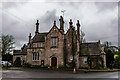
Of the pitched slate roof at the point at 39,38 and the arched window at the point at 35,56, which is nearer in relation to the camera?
the arched window at the point at 35,56

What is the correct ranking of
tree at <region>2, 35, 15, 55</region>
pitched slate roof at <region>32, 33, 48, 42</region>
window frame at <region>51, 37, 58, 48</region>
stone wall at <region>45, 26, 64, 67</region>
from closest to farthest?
1. stone wall at <region>45, 26, 64, 67</region>
2. window frame at <region>51, 37, 58, 48</region>
3. pitched slate roof at <region>32, 33, 48, 42</region>
4. tree at <region>2, 35, 15, 55</region>

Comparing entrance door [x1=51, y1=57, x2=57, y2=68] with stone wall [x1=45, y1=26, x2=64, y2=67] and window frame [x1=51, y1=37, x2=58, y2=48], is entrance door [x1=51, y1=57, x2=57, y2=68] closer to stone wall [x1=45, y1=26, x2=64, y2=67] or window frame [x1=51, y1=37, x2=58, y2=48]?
stone wall [x1=45, y1=26, x2=64, y2=67]

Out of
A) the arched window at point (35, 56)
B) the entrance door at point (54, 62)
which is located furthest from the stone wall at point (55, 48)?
the arched window at point (35, 56)

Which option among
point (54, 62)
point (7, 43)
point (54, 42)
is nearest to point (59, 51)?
point (54, 42)

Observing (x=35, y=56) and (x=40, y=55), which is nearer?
(x=40, y=55)

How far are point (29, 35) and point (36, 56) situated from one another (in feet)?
28.4

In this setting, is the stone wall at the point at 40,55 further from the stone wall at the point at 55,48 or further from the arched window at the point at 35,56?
the stone wall at the point at 55,48

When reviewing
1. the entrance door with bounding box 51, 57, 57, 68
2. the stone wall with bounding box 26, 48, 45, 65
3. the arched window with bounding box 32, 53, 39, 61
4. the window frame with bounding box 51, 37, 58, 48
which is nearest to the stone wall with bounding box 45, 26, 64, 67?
the window frame with bounding box 51, 37, 58, 48

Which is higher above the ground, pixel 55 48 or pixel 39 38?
pixel 39 38

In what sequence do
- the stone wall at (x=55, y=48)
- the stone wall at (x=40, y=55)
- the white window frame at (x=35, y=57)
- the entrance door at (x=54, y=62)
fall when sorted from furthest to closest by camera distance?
the white window frame at (x=35, y=57)
the stone wall at (x=40, y=55)
the entrance door at (x=54, y=62)
the stone wall at (x=55, y=48)

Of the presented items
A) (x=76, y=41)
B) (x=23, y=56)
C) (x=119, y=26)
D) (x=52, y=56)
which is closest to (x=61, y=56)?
(x=52, y=56)

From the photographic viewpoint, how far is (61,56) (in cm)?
2956

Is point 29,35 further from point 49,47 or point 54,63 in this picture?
point 54,63

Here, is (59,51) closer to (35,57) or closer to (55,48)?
(55,48)
